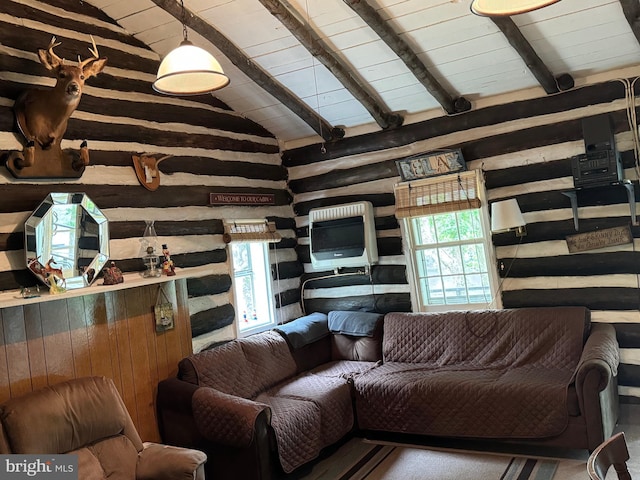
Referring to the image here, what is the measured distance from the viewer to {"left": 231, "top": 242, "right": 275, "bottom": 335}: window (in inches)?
214

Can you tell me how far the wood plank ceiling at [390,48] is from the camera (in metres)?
3.96

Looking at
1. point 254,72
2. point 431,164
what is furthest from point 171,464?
point 431,164

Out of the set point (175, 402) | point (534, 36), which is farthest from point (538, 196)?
point (175, 402)

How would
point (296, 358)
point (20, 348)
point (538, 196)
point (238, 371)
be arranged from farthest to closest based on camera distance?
point (296, 358) → point (538, 196) → point (238, 371) → point (20, 348)

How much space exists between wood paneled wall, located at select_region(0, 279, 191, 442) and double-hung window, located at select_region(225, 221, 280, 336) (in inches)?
36.3

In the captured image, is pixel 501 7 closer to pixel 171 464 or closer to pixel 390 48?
pixel 390 48

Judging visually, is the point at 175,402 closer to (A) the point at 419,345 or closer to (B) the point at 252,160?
(A) the point at 419,345

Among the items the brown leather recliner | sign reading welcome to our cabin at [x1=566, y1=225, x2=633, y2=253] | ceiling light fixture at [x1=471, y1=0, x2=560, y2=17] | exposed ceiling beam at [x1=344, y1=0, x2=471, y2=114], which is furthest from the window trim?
ceiling light fixture at [x1=471, y1=0, x2=560, y2=17]

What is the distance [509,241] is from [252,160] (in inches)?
105

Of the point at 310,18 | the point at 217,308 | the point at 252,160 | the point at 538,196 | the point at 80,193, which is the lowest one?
the point at 217,308

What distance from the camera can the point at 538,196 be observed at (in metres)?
4.86

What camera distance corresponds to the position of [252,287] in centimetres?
565

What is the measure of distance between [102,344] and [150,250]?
32.4 inches

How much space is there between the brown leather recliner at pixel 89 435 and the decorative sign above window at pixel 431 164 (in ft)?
10.7
